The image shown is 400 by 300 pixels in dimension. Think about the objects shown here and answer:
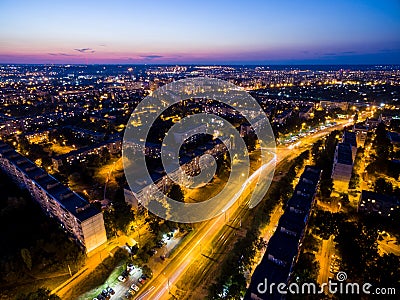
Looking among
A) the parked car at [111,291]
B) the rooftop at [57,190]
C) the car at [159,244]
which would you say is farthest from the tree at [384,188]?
the rooftop at [57,190]

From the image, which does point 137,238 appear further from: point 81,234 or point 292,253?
point 292,253

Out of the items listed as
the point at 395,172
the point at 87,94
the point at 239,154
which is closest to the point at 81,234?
the point at 239,154

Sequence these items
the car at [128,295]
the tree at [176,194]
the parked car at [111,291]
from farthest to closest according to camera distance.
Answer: the tree at [176,194] → the parked car at [111,291] → the car at [128,295]

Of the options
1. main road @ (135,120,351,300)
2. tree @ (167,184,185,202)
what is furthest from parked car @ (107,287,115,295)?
tree @ (167,184,185,202)

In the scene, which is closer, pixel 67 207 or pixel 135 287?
pixel 135 287

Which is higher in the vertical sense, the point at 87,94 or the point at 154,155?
the point at 87,94

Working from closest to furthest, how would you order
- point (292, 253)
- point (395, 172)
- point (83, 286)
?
point (292, 253) → point (83, 286) → point (395, 172)

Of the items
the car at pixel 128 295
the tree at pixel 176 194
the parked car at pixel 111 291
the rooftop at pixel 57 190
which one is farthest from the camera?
the tree at pixel 176 194

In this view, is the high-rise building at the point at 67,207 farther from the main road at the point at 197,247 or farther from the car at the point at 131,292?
the main road at the point at 197,247

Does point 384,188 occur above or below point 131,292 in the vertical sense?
above

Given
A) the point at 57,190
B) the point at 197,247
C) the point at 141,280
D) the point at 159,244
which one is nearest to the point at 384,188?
the point at 197,247

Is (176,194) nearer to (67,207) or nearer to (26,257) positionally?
(67,207)
